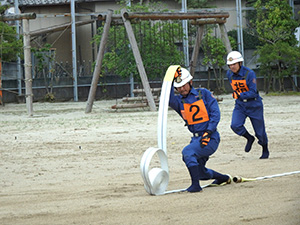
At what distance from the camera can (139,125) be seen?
15.9 metres

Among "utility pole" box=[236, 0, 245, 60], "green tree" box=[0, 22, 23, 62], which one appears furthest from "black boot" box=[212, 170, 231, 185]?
"utility pole" box=[236, 0, 245, 60]

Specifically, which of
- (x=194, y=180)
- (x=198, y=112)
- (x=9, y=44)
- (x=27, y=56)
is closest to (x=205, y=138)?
(x=198, y=112)

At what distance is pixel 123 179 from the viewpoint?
8195 millimetres

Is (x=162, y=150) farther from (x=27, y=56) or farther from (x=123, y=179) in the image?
(x=27, y=56)

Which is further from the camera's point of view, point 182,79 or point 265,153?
point 265,153

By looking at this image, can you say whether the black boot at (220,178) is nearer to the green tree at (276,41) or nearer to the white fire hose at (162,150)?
the white fire hose at (162,150)

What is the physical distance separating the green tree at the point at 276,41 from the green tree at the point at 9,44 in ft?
37.3

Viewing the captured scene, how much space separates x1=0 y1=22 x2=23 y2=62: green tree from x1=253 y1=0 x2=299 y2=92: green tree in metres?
11.4

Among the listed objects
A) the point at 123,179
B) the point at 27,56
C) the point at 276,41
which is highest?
the point at 276,41

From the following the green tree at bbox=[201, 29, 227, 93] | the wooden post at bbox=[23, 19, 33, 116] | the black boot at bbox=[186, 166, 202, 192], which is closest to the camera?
the black boot at bbox=[186, 166, 202, 192]

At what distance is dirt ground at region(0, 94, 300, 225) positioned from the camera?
5.61m

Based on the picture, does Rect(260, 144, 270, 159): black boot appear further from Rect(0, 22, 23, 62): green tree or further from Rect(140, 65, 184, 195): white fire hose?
Rect(0, 22, 23, 62): green tree

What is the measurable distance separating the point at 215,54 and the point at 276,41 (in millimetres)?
3228

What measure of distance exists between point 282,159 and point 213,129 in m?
2.96
